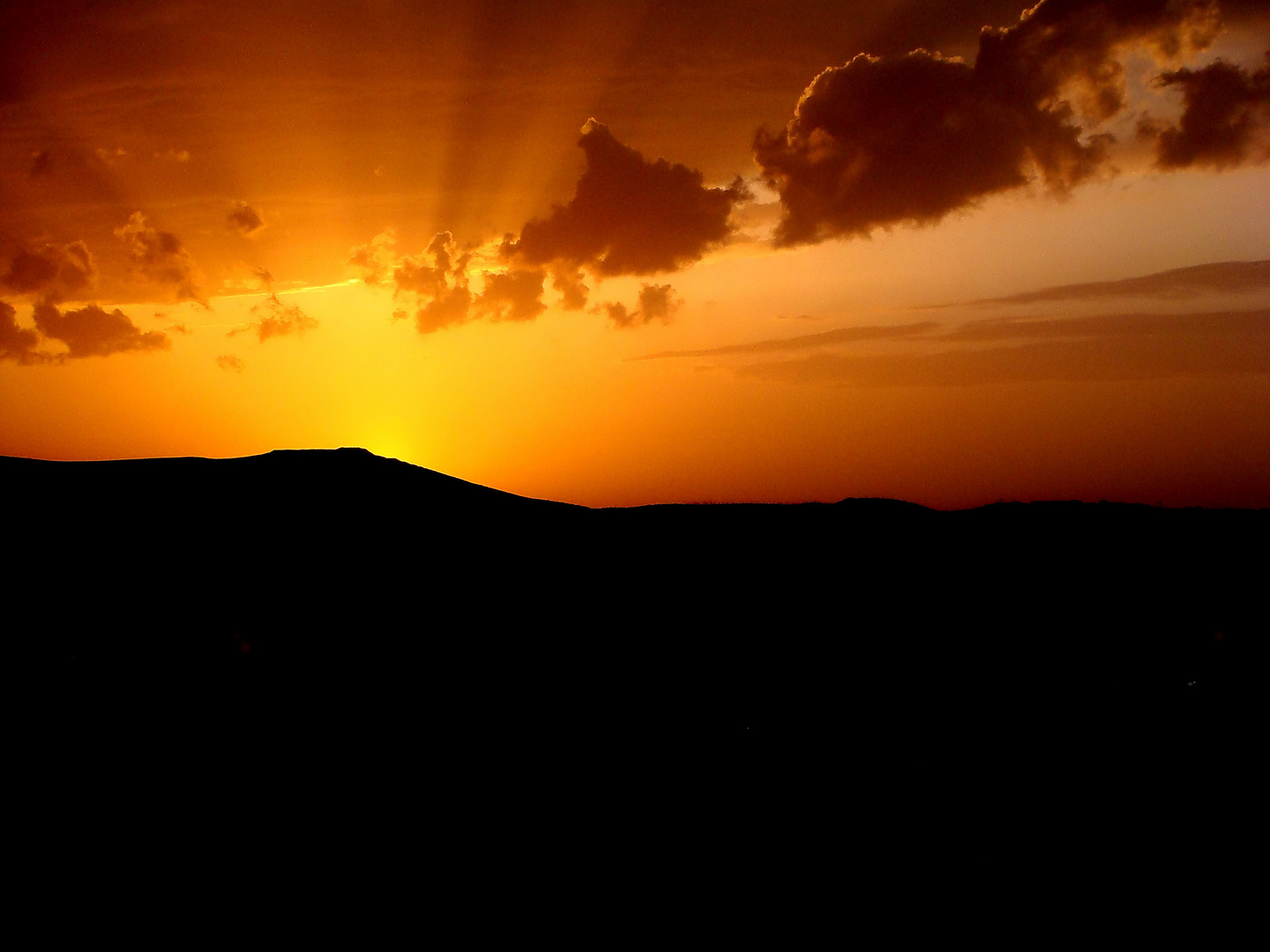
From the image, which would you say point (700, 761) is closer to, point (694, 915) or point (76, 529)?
point (694, 915)

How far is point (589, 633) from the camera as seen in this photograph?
122 ft

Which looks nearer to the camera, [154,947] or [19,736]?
[154,947]

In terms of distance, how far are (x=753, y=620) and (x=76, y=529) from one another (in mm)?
35344

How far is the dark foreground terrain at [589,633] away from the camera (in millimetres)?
26250

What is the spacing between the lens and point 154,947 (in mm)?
Result: 15789

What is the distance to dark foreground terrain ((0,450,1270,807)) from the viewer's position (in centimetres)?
2625

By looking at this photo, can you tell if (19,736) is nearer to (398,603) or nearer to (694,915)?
→ (398,603)

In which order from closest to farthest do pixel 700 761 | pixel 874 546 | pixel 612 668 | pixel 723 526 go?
pixel 700 761 < pixel 612 668 < pixel 874 546 < pixel 723 526

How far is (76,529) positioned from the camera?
158 ft

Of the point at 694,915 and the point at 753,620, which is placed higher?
the point at 753,620

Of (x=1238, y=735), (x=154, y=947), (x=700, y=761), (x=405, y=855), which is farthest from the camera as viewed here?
(x=1238, y=735)

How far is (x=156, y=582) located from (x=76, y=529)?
10.9m

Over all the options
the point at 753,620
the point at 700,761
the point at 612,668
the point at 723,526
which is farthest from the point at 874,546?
the point at 700,761

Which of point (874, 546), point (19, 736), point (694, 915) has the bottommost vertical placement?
point (694, 915)
